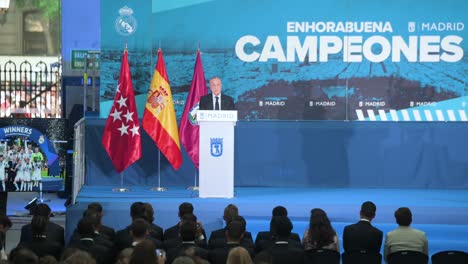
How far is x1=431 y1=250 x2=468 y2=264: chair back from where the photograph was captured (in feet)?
24.3

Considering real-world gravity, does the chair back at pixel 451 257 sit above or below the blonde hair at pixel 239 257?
below

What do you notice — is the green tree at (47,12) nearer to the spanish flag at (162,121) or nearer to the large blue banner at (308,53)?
the large blue banner at (308,53)

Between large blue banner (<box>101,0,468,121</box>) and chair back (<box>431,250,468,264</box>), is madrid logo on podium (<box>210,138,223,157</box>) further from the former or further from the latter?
chair back (<box>431,250,468,264</box>)

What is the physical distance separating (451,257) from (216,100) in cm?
608

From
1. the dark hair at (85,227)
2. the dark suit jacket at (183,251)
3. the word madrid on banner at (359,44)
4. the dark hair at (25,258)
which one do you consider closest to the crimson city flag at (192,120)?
the word madrid on banner at (359,44)

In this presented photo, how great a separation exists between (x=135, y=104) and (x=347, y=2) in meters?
3.85

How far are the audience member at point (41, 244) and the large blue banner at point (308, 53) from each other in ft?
22.6

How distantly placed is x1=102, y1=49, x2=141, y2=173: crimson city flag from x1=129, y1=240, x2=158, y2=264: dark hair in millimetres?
7803

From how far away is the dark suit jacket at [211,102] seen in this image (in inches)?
505

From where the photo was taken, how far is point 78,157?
1245 centimetres

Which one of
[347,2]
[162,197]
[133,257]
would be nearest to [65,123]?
[162,197]

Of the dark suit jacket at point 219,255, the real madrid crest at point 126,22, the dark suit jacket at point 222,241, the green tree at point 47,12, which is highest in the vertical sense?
the green tree at point 47,12

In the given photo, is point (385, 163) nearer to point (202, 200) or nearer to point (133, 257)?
point (202, 200)

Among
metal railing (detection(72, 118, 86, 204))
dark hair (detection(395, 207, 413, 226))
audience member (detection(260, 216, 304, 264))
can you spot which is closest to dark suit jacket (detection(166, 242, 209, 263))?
audience member (detection(260, 216, 304, 264))
